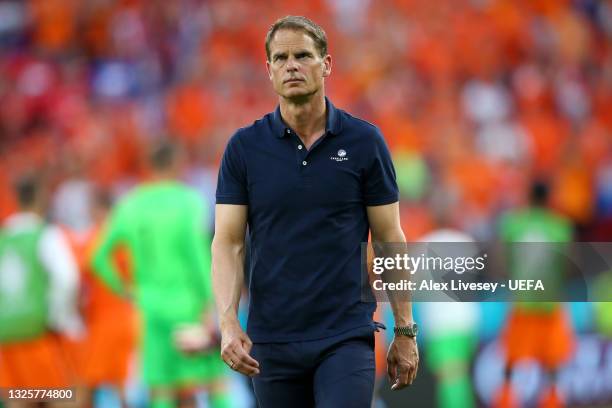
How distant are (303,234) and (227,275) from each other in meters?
0.30

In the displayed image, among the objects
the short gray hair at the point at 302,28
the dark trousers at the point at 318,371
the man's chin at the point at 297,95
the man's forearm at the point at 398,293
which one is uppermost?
the short gray hair at the point at 302,28

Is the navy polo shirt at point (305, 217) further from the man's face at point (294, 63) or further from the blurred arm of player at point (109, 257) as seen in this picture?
the blurred arm of player at point (109, 257)

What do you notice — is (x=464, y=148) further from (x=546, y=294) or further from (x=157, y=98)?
(x=546, y=294)

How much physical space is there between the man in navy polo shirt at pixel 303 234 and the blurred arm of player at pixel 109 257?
4.04m

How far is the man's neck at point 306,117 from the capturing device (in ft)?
13.1

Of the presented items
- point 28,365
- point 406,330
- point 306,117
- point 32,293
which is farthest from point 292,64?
point 28,365

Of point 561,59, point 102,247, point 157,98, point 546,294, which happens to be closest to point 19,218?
point 102,247

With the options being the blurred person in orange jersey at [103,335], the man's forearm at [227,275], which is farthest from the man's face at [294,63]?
the blurred person in orange jersey at [103,335]

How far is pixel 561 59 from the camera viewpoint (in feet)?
51.4

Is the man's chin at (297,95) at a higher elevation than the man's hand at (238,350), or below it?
higher

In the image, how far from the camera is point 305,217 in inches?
155

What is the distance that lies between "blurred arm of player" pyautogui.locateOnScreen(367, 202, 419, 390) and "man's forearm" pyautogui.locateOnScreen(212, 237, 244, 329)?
487 mm

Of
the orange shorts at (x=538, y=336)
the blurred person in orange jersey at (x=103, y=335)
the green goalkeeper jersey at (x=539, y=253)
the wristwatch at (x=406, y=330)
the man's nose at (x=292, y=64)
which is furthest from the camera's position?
the orange shorts at (x=538, y=336)

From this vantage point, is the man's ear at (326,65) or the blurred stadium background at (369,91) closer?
the man's ear at (326,65)
